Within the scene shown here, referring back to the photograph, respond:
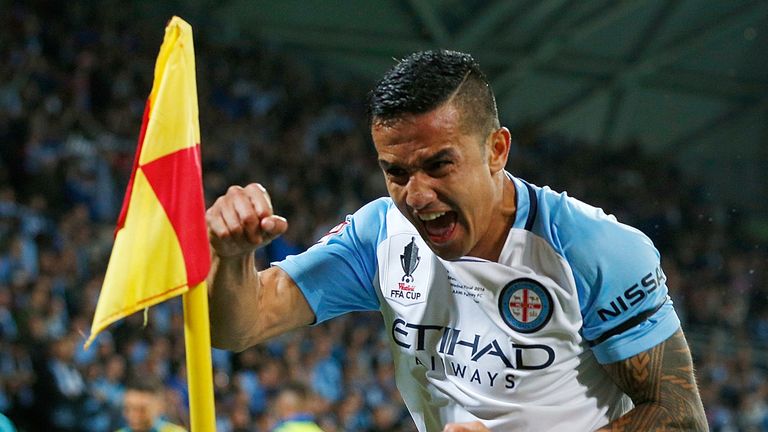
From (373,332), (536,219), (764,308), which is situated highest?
(536,219)

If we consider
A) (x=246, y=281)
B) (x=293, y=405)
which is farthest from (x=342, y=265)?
(x=293, y=405)

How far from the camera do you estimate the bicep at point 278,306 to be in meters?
3.11

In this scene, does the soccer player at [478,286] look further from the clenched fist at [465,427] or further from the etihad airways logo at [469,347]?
the clenched fist at [465,427]

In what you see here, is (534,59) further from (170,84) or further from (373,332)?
(170,84)

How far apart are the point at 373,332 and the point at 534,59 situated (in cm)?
866

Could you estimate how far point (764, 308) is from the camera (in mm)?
15578

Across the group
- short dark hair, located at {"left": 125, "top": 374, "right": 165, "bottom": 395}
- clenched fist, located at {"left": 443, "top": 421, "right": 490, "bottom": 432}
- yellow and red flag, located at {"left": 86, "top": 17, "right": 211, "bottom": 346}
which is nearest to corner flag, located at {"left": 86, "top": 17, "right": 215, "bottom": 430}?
yellow and red flag, located at {"left": 86, "top": 17, "right": 211, "bottom": 346}

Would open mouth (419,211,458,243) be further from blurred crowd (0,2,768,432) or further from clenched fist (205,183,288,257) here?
blurred crowd (0,2,768,432)

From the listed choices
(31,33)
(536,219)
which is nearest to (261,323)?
(536,219)

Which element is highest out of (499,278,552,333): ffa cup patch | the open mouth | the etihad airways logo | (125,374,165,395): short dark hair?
the open mouth

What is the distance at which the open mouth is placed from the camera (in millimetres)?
2814

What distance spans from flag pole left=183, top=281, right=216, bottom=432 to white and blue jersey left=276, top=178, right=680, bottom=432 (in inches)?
32.6

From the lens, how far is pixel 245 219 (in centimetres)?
252

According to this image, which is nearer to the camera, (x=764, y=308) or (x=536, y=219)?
(x=536, y=219)
